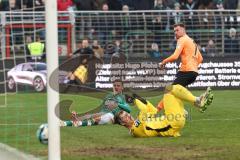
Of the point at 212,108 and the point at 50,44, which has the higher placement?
the point at 50,44

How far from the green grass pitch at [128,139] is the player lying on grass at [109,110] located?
0.15 metres

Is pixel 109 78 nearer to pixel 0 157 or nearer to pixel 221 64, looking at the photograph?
pixel 221 64

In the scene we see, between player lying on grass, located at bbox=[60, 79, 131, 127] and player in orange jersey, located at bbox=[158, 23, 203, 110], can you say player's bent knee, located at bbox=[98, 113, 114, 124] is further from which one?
player in orange jersey, located at bbox=[158, 23, 203, 110]

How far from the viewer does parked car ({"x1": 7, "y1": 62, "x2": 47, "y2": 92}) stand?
26.5 m

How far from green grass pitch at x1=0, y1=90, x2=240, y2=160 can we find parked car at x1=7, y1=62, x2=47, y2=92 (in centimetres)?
647

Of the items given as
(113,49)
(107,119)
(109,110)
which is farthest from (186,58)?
(113,49)

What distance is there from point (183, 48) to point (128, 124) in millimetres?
2481

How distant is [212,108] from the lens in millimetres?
19953

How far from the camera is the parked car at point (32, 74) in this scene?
26.5 m

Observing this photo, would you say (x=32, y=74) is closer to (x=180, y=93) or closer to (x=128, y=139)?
(x=180, y=93)

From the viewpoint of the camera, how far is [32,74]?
27.2m

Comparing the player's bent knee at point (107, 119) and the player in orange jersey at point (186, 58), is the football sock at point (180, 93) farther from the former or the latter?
the player in orange jersey at point (186, 58)

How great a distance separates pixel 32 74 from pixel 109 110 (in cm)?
1264

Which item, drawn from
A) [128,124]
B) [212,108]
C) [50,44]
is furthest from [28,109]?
[50,44]
